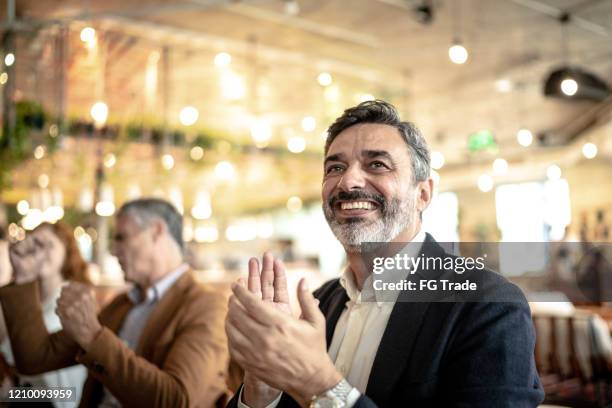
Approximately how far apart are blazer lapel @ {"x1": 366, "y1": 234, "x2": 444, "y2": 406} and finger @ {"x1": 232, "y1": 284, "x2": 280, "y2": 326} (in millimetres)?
380

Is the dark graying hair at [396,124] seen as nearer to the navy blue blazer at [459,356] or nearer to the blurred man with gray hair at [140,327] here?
the navy blue blazer at [459,356]

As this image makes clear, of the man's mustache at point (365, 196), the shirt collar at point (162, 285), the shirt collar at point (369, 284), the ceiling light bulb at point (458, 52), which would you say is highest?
the ceiling light bulb at point (458, 52)

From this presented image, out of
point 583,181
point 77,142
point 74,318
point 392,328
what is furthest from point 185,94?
point 583,181

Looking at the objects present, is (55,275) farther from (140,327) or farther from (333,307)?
(333,307)

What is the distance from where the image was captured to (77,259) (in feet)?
9.93

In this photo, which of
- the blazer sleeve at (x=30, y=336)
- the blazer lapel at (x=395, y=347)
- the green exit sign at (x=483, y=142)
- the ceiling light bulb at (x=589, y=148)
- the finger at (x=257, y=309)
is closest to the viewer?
the finger at (x=257, y=309)

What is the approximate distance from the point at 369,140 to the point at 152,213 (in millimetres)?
1322

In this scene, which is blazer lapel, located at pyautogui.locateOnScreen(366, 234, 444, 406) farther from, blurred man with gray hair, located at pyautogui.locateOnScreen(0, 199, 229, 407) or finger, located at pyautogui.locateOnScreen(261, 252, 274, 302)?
blurred man with gray hair, located at pyautogui.locateOnScreen(0, 199, 229, 407)

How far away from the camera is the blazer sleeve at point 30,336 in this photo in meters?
2.13

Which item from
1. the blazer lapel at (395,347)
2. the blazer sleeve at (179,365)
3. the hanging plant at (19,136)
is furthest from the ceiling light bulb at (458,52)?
the blazer lapel at (395,347)

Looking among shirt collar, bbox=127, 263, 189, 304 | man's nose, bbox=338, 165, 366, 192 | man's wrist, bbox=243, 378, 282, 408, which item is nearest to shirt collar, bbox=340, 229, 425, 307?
man's nose, bbox=338, 165, 366, 192

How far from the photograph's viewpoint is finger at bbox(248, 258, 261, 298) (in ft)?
4.00

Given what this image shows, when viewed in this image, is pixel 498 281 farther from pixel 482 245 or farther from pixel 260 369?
pixel 260 369

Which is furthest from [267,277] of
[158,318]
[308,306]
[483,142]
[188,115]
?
[483,142]
